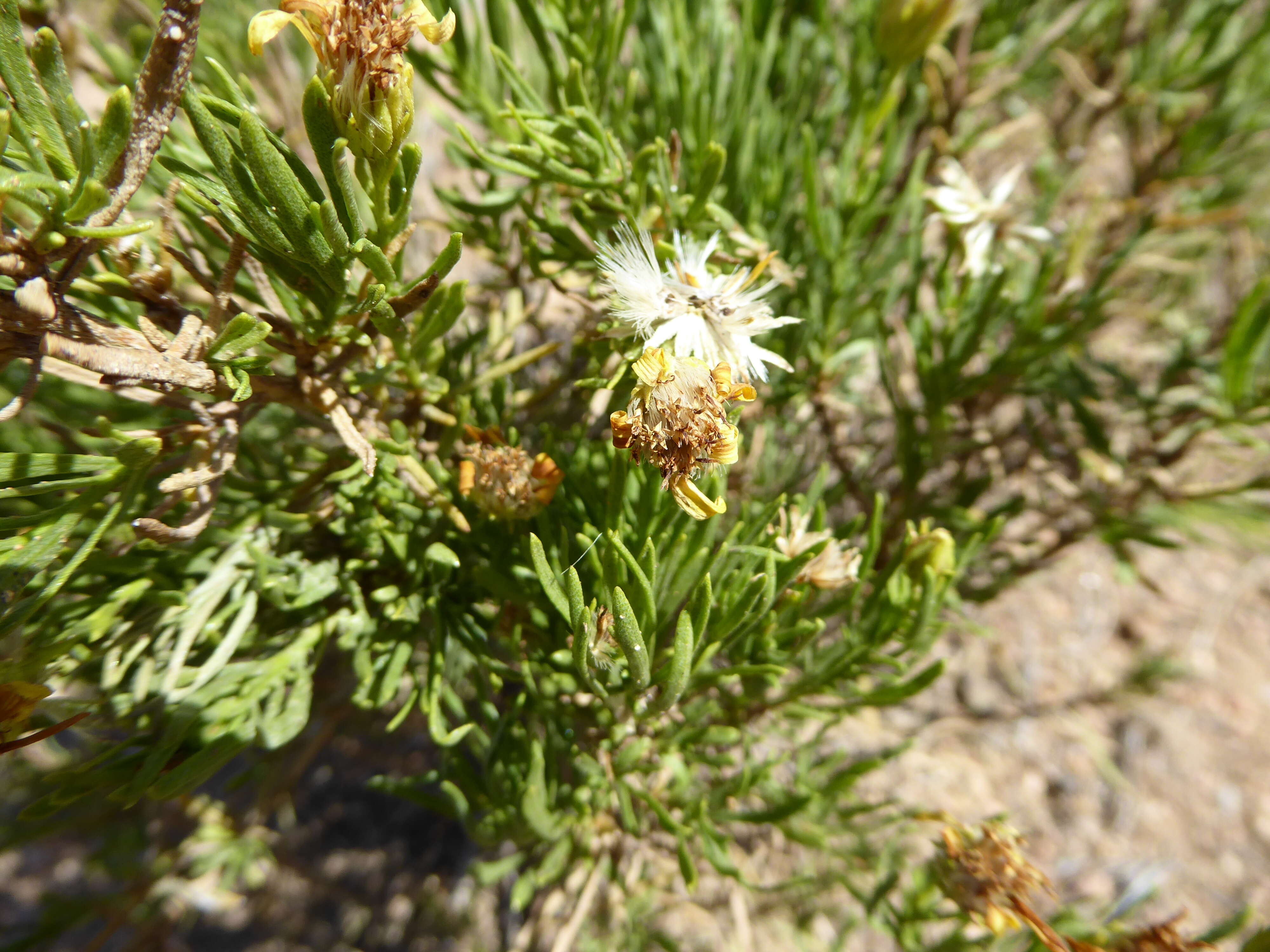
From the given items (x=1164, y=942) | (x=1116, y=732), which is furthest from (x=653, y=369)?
(x=1116, y=732)

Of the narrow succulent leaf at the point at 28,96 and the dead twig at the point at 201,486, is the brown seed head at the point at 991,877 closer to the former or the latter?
the dead twig at the point at 201,486

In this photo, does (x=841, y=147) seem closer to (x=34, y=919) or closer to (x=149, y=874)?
(x=149, y=874)

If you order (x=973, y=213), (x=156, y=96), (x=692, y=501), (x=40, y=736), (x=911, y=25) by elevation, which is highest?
(x=911, y=25)

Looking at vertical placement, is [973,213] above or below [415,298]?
above

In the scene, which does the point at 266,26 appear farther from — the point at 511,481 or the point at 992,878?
the point at 992,878

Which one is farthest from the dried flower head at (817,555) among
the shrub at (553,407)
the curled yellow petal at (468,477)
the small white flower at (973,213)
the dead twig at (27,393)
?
the dead twig at (27,393)

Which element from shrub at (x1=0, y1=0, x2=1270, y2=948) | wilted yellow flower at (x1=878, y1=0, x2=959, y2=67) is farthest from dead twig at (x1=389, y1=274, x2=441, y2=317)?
wilted yellow flower at (x1=878, y1=0, x2=959, y2=67)
